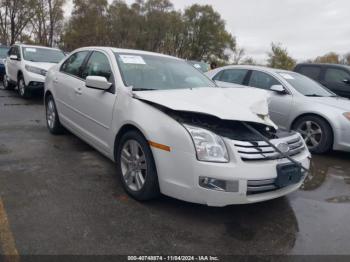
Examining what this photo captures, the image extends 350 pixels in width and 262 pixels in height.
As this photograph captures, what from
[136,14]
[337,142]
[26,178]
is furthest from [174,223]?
[136,14]

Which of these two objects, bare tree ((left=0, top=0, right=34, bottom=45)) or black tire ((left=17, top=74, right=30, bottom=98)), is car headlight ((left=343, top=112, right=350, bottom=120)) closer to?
black tire ((left=17, top=74, right=30, bottom=98))

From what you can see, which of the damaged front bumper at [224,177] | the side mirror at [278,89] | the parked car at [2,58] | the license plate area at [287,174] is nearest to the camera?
the damaged front bumper at [224,177]

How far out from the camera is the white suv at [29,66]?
333 inches

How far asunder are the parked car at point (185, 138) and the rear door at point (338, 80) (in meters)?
5.73

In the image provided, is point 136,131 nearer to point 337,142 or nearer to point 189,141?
point 189,141

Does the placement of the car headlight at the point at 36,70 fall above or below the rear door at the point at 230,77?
below

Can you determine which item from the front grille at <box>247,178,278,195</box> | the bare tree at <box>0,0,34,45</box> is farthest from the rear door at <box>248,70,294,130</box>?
the bare tree at <box>0,0,34,45</box>

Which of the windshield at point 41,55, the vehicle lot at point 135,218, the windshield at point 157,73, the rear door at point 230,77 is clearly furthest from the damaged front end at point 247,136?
the windshield at point 41,55

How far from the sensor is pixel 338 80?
8273 millimetres

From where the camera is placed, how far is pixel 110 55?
3.89 m

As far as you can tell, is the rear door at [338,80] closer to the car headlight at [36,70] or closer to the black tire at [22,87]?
the car headlight at [36,70]

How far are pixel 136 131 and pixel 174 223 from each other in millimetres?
965

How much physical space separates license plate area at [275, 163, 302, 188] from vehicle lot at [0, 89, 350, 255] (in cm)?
43

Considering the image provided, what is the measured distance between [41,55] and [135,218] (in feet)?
26.7
